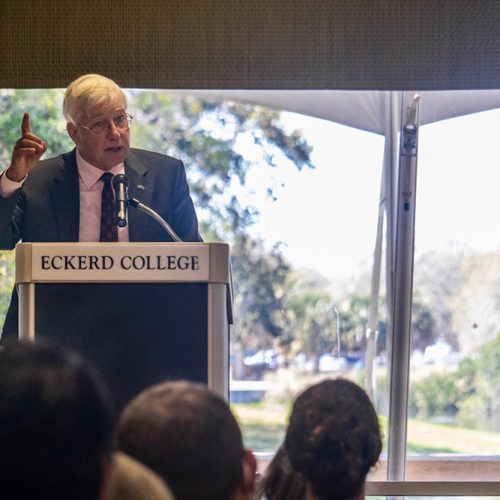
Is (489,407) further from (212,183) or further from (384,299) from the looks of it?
(212,183)

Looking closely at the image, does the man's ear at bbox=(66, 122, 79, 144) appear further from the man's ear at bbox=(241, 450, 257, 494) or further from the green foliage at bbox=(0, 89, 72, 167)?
the man's ear at bbox=(241, 450, 257, 494)

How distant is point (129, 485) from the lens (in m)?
1.06

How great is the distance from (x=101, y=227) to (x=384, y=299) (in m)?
1.80

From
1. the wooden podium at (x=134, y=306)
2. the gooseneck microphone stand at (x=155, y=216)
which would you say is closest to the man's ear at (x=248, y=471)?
the wooden podium at (x=134, y=306)

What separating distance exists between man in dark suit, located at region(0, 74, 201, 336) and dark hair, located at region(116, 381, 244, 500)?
191 centimetres

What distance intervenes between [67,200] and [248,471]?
223cm

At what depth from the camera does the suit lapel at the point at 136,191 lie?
3.29 metres

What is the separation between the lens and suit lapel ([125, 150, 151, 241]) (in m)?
3.29

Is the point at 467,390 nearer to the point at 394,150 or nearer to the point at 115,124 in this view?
the point at 394,150

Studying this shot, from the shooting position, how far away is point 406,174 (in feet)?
14.8

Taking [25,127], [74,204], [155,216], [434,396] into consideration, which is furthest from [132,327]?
[434,396]

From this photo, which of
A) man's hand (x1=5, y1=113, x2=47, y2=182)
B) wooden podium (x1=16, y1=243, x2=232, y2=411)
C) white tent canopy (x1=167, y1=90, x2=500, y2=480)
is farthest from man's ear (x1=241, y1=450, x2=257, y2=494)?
white tent canopy (x1=167, y1=90, x2=500, y2=480)

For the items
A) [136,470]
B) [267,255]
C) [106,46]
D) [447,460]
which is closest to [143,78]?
[106,46]

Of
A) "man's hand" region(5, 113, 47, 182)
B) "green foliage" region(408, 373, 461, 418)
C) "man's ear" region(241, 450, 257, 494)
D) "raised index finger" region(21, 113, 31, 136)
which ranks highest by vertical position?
"raised index finger" region(21, 113, 31, 136)
